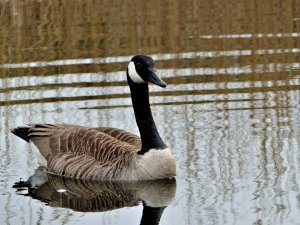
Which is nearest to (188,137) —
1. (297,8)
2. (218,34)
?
(218,34)

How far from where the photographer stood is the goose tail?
36.8ft

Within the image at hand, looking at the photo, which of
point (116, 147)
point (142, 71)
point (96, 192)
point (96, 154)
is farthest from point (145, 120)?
point (96, 192)

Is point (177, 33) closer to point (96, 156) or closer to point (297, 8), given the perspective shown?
point (297, 8)

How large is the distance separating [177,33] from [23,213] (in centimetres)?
971

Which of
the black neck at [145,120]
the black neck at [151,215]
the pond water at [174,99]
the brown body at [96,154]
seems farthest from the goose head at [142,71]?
the black neck at [151,215]

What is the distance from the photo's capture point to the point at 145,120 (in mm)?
10383

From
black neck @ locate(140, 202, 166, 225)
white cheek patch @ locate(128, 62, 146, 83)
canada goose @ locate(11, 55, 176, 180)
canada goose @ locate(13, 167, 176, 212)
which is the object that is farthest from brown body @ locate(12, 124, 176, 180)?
black neck @ locate(140, 202, 166, 225)

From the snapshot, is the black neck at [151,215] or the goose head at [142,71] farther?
the goose head at [142,71]

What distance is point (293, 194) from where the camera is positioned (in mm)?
8992

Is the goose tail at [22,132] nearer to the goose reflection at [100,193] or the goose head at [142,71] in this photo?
the goose reflection at [100,193]

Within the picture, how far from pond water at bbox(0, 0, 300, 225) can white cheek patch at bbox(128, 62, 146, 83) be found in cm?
108

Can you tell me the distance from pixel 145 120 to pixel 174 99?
2.80m

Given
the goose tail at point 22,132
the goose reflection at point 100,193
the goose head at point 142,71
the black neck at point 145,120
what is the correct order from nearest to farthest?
the goose reflection at point 100,193 → the goose head at point 142,71 → the black neck at point 145,120 → the goose tail at point 22,132

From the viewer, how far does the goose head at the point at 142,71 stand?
10.0 meters
